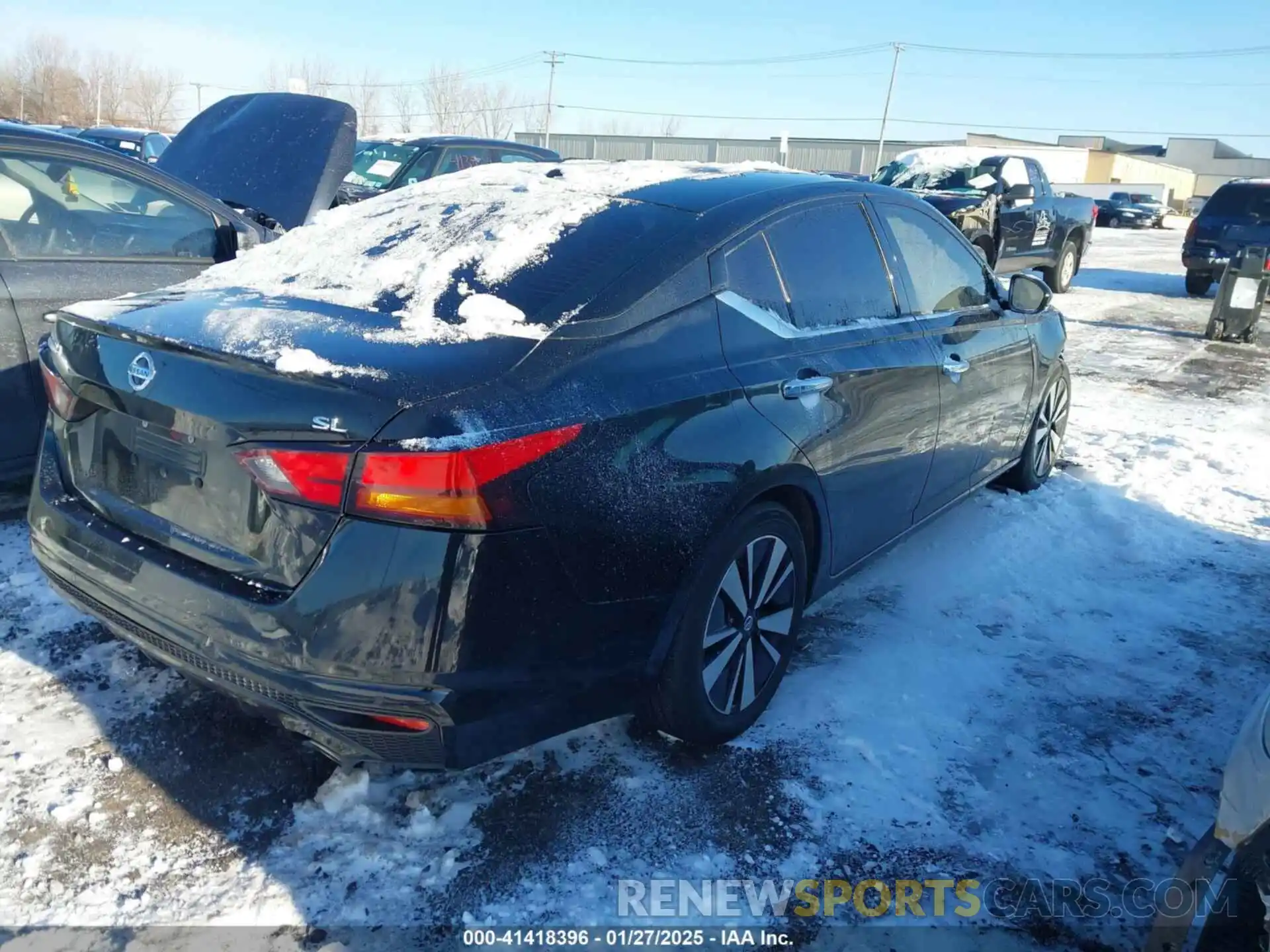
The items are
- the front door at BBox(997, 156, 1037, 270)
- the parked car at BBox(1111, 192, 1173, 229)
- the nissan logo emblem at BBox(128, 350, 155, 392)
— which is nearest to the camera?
the nissan logo emblem at BBox(128, 350, 155, 392)

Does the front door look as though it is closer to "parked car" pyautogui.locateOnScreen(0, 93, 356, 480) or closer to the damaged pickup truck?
the damaged pickup truck

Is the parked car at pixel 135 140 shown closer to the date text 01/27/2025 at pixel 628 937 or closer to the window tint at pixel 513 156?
the window tint at pixel 513 156

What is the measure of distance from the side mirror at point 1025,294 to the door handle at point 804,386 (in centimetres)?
200

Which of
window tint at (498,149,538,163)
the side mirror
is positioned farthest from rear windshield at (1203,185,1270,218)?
the side mirror

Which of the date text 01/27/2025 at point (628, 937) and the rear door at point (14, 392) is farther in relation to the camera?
the rear door at point (14, 392)

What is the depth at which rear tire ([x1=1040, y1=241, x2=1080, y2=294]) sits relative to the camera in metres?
13.3

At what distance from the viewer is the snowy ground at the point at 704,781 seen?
7.56 feet

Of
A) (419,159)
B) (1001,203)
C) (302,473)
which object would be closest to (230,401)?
(302,473)

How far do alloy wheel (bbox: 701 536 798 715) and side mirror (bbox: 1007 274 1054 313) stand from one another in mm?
2324

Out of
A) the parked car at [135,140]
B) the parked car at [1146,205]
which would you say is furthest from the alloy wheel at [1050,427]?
the parked car at [1146,205]

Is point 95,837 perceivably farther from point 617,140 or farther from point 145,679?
point 617,140

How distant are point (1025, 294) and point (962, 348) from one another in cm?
87

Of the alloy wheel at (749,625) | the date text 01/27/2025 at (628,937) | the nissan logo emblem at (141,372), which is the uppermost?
the nissan logo emblem at (141,372)

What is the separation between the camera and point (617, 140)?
57969mm
